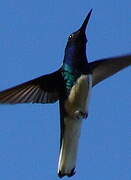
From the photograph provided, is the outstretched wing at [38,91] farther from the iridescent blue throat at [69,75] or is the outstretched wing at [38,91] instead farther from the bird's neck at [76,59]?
the bird's neck at [76,59]

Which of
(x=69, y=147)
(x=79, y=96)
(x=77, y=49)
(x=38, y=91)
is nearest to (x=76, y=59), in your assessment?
(x=77, y=49)

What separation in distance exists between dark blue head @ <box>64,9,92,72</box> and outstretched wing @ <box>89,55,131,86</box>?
0.20m

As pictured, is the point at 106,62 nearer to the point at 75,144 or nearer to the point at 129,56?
the point at 129,56

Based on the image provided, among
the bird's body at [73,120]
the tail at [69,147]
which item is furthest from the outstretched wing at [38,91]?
the tail at [69,147]

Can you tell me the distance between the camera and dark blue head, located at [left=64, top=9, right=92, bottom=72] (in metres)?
7.25

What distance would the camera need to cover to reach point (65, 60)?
7473mm

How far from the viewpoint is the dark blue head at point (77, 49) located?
Answer: 725 centimetres

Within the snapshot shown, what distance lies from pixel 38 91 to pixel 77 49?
723 millimetres

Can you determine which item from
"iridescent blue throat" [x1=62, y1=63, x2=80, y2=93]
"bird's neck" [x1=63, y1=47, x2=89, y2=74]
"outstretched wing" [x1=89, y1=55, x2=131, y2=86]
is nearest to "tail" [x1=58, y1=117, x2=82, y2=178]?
"iridescent blue throat" [x1=62, y1=63, x2=80, y2=93]

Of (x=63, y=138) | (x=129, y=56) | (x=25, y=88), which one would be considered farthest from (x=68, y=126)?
(x=129, y=56)

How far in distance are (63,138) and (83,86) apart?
2.32 feet

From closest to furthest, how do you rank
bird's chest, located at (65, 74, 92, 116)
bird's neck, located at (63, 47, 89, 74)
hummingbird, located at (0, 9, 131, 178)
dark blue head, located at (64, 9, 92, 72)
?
bird's chest, located at (65, 74, 92, 116) < hummingbird, located at (0, 9, 131, 178) < bird's neck, located at (63, 47, 89, 74) < dark blue head, located at (64, 9, 92, 72)

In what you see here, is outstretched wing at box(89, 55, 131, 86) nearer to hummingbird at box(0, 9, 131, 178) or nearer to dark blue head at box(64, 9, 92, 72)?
hummingbird at box(0, 9, 131, 178)

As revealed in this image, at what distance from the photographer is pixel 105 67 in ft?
24.4
